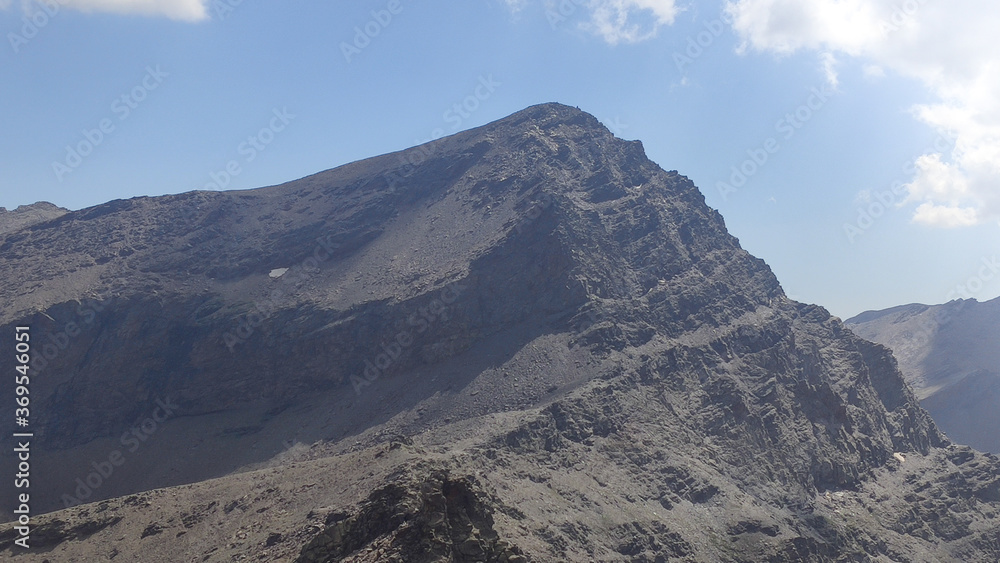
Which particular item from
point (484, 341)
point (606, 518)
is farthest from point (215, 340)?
point (606, 518)

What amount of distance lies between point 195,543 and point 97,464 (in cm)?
4575

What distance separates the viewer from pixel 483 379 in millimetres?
89875
